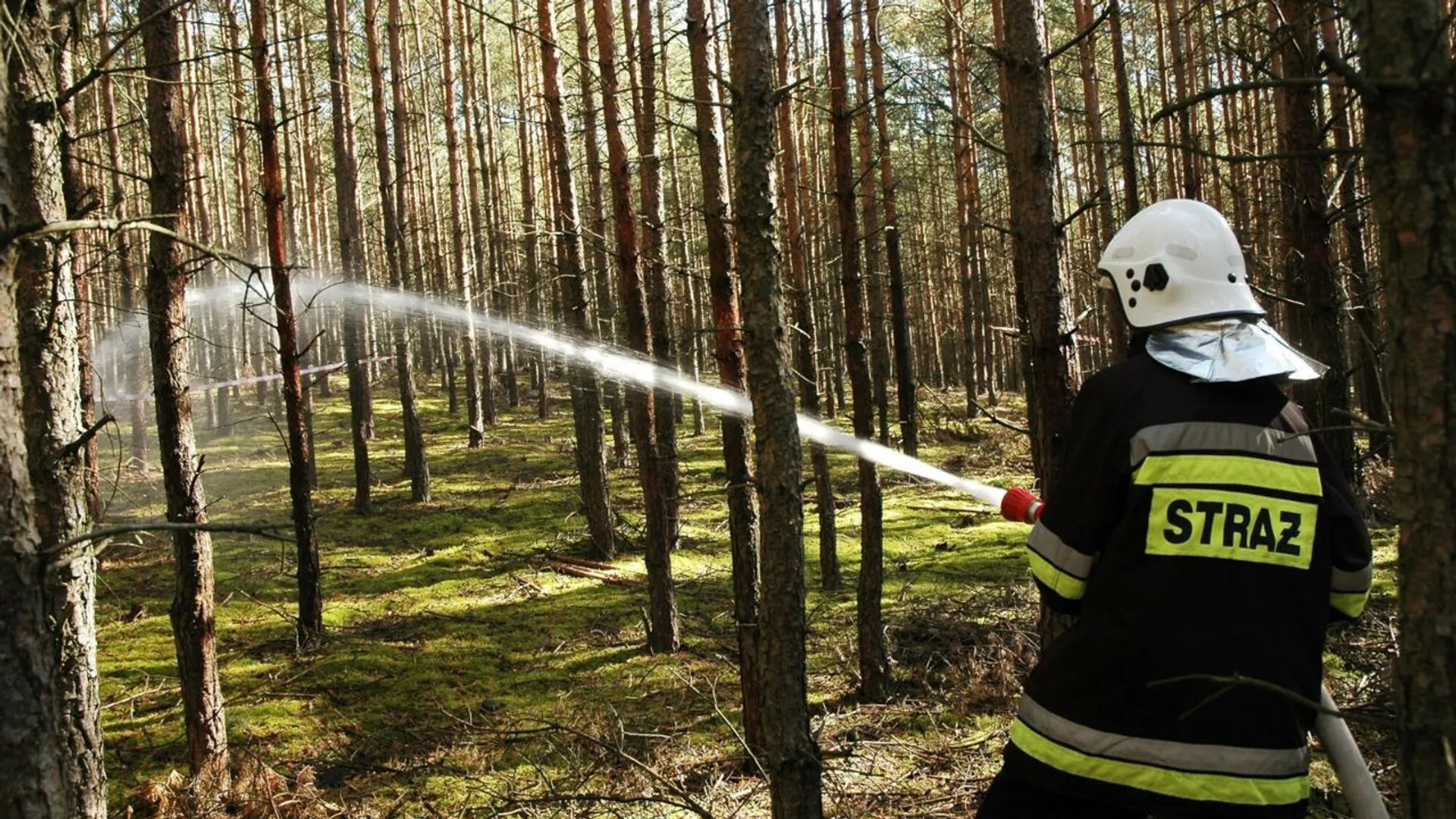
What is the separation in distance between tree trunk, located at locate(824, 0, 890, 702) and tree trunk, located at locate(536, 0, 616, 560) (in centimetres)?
419

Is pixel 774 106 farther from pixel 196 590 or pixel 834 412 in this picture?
pixel 834 412

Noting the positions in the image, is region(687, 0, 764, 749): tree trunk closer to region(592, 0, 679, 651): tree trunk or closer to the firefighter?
region(592, 0, 679, 651): tree trunk

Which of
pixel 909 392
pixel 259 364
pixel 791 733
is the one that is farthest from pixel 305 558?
pixel 259 364

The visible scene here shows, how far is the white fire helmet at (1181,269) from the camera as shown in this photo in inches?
113

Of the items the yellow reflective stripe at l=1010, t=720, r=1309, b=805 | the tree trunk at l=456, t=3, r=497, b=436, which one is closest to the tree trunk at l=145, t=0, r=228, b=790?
the yellow reflective stripe at l=1010, t=720, r=1309, b=805

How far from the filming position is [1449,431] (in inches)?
69.9

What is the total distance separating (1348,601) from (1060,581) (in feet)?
2.93

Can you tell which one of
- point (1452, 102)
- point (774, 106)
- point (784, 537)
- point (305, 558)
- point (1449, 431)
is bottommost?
point (305, 558)

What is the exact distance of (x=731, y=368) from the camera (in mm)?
8203

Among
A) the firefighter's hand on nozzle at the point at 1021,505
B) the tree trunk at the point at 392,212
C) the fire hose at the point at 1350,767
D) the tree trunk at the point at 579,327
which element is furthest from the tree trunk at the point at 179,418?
the tree trunk at the point at 392,212

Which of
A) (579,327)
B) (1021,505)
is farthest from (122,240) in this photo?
(1021,505)

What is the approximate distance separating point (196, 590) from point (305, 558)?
347 centimetres

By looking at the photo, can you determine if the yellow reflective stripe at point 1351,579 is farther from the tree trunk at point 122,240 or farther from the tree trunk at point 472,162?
the tree trunk at point 472,162

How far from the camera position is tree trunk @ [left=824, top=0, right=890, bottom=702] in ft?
26.0
